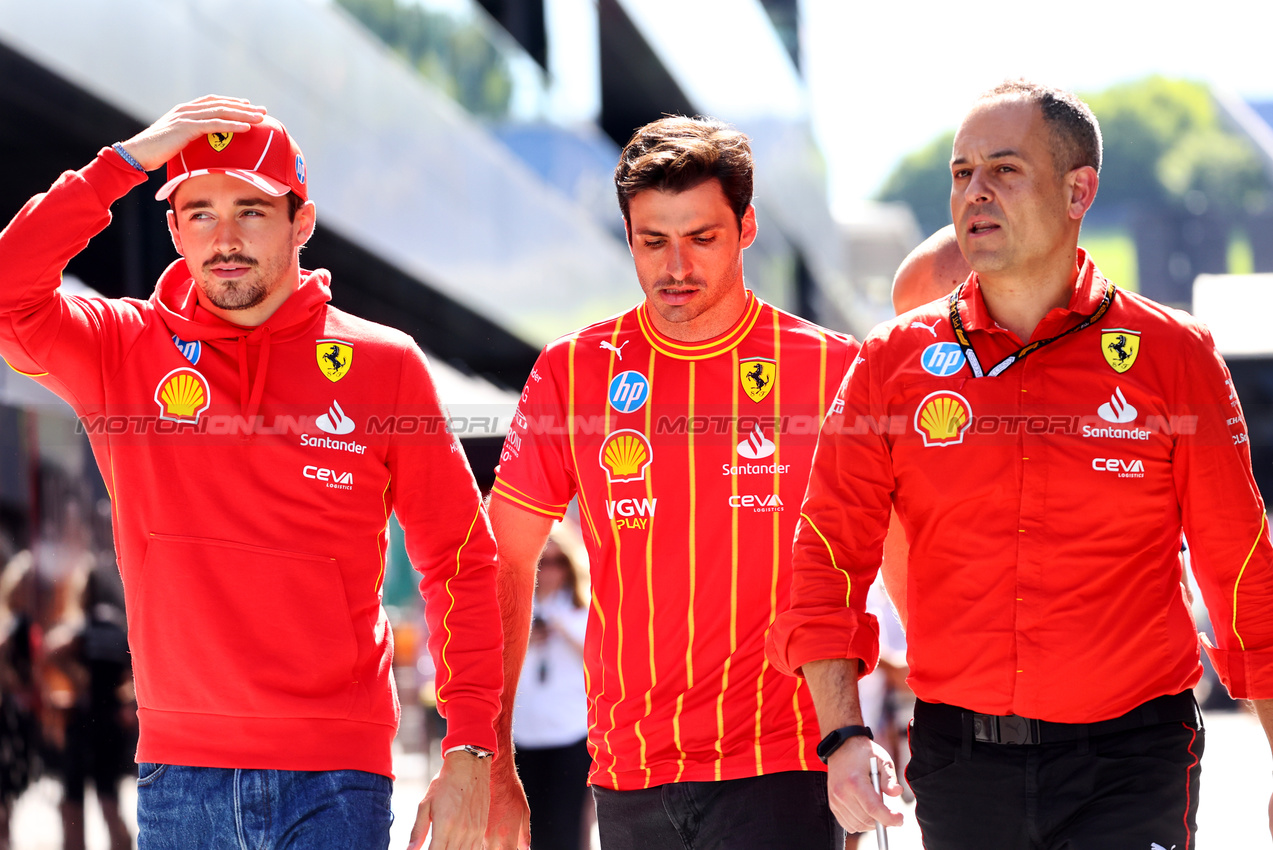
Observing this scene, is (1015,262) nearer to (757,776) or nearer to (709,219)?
(709,219)

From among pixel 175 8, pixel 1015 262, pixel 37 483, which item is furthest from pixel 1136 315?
pixel 175 8

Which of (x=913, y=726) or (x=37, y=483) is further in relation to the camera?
(x=37, y=483)

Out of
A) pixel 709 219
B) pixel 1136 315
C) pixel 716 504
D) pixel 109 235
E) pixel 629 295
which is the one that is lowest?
pixel 716 504

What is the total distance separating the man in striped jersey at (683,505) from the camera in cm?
314

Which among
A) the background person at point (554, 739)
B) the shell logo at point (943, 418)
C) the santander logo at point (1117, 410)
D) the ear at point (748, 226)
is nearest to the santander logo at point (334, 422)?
the ear at point (748, 226)

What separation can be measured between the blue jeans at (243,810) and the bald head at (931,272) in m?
2.05

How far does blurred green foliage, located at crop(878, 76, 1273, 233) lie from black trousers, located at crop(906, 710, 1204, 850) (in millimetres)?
81561

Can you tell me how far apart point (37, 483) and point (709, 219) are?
426 centimetres

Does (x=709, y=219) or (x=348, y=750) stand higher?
(x=709, y=219)

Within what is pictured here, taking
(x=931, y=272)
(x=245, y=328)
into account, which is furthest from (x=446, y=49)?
(x=245, y=328)

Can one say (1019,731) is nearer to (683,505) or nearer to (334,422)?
(683,505)

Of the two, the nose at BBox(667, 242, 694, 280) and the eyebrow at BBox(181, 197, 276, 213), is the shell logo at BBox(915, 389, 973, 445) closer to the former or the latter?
the nose at BBox(667, 242, 694, 280)

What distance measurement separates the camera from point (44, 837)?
6.24 meters

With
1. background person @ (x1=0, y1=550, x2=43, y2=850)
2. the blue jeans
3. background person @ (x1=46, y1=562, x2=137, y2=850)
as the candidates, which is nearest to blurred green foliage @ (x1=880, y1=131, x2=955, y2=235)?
background person @ (x1=46, y1=562, x2=137, y2=850)
